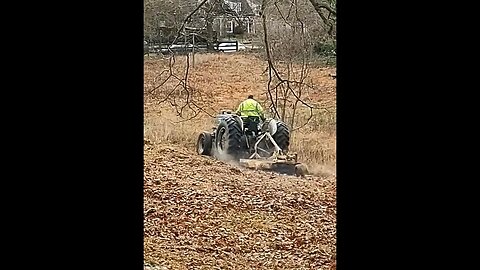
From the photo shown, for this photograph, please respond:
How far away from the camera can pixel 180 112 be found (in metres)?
1.57

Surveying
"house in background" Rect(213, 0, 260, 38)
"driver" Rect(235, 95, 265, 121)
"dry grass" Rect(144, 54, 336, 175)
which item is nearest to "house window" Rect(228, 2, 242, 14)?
"house in background" Rect(213, 0, 260, 38)

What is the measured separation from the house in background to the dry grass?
7 centimetres

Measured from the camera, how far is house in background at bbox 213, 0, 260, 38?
60.7 inches

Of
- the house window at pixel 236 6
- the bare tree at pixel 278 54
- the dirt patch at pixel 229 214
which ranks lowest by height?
the dirt patch at pixel 229 214

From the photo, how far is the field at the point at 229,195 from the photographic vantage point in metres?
1.49

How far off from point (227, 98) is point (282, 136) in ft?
0.60

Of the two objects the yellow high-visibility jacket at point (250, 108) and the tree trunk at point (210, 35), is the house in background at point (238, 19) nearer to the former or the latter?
the tree trunk at point (210, 35)

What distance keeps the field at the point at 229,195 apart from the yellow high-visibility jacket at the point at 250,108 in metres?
0.02

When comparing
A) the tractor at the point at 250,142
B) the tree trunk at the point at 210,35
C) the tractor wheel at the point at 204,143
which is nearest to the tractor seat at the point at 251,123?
the tractor at the point at 250,142
